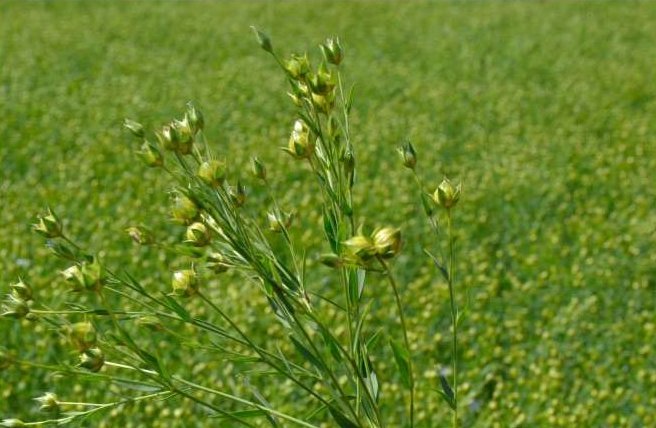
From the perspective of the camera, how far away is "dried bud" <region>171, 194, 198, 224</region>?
1758mm

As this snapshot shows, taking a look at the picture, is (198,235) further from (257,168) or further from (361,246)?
(361,246)

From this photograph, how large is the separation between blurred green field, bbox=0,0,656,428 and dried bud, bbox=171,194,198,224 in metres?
1.69

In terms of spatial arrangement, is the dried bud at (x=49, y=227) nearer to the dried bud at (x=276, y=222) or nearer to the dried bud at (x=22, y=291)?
the dried bud at (x=22, y=291)

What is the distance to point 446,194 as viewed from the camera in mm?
1941

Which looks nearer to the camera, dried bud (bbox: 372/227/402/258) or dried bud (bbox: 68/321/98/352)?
dried bud (bbox: 372/227/402/258)

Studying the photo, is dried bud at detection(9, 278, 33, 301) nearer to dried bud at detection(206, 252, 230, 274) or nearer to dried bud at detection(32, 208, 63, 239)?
dried bud at detection(32, 208, 63, 239)

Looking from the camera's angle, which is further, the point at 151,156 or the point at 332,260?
the point at 151,156

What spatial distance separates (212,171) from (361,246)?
0.39 metres

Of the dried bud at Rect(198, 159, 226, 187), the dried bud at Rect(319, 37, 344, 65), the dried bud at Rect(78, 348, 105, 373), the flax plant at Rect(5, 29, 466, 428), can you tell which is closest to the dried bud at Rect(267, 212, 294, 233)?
the flax plant at Rect(5, 29, 466, 428)

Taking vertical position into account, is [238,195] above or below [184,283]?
above

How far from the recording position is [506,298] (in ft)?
13.7

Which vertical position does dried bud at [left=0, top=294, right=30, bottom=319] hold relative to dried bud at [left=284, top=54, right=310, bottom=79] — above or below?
below

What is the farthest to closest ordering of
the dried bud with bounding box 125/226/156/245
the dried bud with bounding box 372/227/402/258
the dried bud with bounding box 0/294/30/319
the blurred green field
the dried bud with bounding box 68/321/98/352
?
1. the blurred green field
2. the dried bud with bounding box 125/226/156/245
3. the dried bud with bounding box 0/294/30/319
4. the dried bud with bounding box 68/321/98/352
5. the dried bud with bounding box 372/227/402/258

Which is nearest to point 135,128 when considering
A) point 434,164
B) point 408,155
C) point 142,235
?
point 142,235
